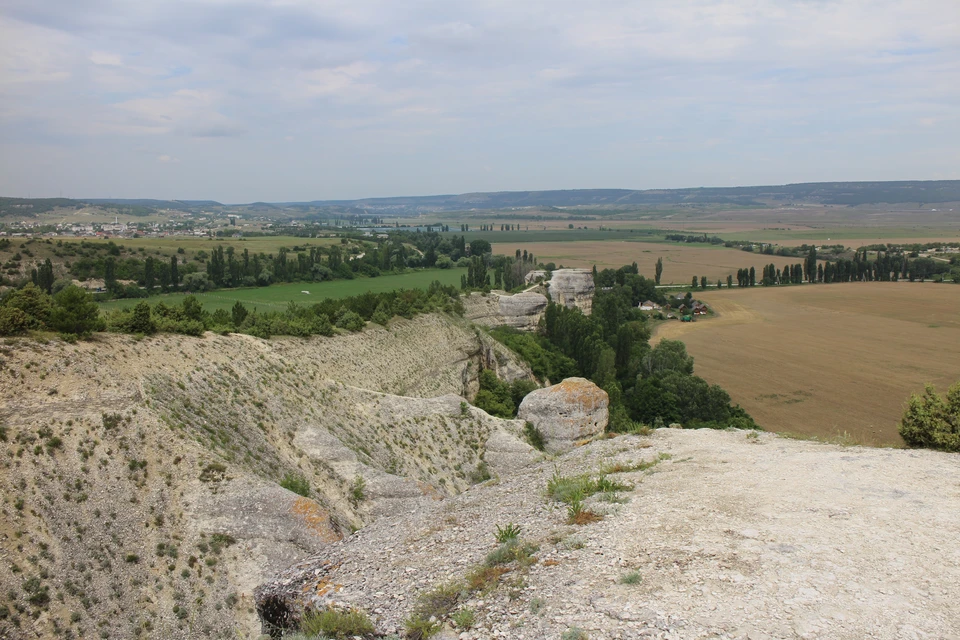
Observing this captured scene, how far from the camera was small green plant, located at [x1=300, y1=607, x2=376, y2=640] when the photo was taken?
41.5 ft

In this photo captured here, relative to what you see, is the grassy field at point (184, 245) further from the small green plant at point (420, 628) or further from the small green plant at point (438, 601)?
the small green plant at point (420, 628)

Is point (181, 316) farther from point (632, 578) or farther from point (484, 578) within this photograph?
point (632, 578)

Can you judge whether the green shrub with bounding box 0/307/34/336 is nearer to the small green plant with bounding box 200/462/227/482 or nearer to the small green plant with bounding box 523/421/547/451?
the small green plant with bounding box 200/462/227/482

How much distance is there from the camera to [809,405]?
5866 centimetres

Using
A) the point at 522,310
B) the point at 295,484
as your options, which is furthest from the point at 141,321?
the point at 522,310

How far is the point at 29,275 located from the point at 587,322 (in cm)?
7400

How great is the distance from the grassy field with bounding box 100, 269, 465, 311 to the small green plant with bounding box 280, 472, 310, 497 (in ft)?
172

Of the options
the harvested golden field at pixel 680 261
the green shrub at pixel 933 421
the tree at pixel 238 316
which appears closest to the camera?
the green shrub at pixel 933 421

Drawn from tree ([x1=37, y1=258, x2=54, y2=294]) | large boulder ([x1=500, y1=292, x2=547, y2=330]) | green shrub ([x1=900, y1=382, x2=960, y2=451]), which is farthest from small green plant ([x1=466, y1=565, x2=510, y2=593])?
tree ([x1=37, y1=258, x2=54, y2=294])

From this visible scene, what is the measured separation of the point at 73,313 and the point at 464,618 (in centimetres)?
1915

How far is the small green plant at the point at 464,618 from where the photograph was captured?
1178cm

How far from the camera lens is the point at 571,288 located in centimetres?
8662

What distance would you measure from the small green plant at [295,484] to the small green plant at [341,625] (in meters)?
8.78

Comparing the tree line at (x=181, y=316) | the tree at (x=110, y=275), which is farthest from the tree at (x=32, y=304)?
the tree at (x=110, y=275)
